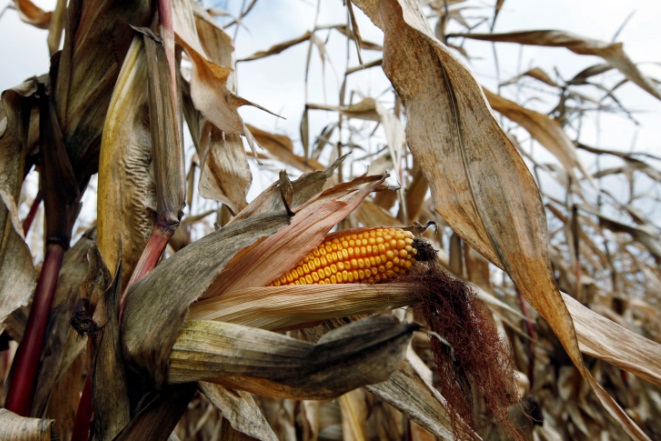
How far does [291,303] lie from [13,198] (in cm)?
74

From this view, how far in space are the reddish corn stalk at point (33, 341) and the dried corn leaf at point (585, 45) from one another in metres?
1.56

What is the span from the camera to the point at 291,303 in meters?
0.81

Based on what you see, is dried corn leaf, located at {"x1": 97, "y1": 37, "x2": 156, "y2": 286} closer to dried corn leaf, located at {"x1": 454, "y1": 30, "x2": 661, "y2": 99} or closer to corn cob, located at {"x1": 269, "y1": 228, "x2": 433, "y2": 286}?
corn cob, located at {"x1": 269, "y1": 228, "x2": 433, "y2": 286}

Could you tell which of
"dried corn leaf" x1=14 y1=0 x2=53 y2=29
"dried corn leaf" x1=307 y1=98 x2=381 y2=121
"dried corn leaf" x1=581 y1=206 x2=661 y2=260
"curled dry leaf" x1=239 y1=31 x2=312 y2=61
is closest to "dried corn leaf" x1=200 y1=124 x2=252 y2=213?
"dried corn leaf" x1=307 y1=98 x2=381 y2=121

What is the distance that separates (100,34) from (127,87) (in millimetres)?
204

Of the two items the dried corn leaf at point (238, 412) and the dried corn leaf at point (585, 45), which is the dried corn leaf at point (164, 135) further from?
the dried corn leaf at point (585, 45)

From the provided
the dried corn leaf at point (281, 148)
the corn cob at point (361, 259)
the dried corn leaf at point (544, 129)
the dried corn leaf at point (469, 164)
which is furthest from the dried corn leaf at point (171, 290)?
the dried corn leaf at point (544, 129)

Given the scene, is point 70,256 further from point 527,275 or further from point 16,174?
point 527,275

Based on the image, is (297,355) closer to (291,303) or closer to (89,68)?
(291,303)

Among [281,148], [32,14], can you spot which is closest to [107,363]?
[281,148]

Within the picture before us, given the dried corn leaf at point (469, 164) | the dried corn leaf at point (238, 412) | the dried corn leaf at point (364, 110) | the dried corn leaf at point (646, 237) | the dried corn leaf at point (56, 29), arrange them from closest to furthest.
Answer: the dried corn leaf at point (469, 164) → the dried corn leaf at point (238, 412) → the dried corn leaf at point (56, 29) → the dried corn leaf at point (364, 110) → the dried corn leaf at point (646, 237)

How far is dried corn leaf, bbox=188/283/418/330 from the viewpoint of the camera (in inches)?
32.1

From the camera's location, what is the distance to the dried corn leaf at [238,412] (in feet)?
3.22

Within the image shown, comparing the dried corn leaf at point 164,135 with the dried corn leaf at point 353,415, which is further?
the dried corn leaf at point 353,415
